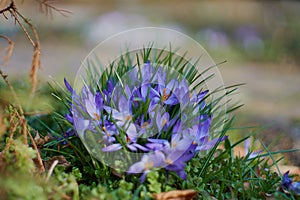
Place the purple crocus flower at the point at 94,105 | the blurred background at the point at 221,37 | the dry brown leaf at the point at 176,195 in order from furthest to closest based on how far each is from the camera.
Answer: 1. the blurred background at the point at 221,37
2. the purple crocus flower at the point at 94,105
3. the dry brown leaf at the point at 176,195

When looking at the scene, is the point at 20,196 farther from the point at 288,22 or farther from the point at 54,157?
the point at 288,22

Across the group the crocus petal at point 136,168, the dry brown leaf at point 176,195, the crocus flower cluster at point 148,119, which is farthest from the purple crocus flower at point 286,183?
the crocus petal at point 136,168

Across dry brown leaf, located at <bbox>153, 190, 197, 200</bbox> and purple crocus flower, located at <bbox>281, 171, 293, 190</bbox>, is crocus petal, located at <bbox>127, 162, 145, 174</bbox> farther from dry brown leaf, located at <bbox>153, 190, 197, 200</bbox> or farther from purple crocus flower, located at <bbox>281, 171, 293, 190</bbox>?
purple crocus flower, located at <bbox>281, 171, 293, 190</bbox>

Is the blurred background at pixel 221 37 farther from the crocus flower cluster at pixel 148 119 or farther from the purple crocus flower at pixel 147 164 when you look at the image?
the purple crocus flower at pixel 147 164

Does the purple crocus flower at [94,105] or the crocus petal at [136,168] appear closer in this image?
the crocus petal at [136,168]

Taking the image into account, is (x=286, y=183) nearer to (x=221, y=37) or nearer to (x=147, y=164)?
(x=147, y=164)

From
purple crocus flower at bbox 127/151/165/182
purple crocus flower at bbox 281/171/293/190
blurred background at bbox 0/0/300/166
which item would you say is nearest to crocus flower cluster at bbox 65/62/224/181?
purple crocus flower at bbox 127/151/165/182

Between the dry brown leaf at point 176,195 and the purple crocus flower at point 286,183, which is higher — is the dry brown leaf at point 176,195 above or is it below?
below

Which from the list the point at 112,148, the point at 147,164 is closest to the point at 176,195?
the point at 147,164

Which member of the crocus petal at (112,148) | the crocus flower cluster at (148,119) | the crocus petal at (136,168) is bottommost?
the crocus petal at (136,168)
